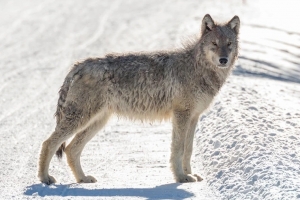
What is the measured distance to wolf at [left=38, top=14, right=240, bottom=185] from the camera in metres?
11.1

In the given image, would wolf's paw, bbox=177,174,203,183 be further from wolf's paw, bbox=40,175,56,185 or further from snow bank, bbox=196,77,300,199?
wolf's paw, bbox=40,175,56,185

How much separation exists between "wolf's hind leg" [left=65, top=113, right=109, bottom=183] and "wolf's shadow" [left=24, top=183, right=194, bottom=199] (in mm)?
485

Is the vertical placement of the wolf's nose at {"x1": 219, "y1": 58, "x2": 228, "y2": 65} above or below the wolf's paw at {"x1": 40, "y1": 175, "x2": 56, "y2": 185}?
above

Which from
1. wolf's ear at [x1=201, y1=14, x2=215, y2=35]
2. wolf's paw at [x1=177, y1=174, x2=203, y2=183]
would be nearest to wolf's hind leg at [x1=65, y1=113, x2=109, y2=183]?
wolf's paw at [x1=177, y1=174, x2=203, y2=183]

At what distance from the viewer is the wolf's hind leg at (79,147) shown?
37.1 ft

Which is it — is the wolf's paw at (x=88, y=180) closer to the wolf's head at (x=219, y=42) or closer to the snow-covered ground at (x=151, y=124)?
the snow-covered ground at (x=151, y=124)

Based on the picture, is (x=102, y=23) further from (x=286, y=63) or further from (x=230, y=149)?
(x=230, y=149)

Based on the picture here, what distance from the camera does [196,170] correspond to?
1188 cm

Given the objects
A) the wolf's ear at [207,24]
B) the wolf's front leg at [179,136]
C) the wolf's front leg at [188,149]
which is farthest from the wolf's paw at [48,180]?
the wolf's ear at [207,24]

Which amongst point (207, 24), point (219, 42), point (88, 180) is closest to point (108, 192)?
point (88, 180)

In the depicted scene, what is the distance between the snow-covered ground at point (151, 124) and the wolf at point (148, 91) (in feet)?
1.34

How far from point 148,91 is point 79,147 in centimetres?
121

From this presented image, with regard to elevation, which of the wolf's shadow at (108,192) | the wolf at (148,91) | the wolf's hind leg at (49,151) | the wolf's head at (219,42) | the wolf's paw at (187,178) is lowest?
the wolf's shadow at (108,192)

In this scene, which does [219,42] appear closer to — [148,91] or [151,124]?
[148,91]
